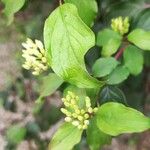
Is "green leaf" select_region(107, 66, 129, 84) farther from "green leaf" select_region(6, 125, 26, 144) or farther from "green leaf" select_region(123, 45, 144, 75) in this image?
"green leaf" select_region(6, 125, 26, 144)

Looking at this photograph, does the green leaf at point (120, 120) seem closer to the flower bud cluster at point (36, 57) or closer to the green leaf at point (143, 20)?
the flower bud cluster at point (36, 57)

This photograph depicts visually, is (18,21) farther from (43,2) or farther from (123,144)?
(123,144)

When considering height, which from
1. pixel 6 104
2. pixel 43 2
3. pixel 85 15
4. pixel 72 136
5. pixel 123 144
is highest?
pixel 85 15

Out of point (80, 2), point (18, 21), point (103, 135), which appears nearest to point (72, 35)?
point (80, 2)

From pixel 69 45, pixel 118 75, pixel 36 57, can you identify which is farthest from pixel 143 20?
pixel 69 45

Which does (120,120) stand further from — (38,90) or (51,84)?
(38,90)

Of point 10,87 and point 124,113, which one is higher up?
point 124,113
